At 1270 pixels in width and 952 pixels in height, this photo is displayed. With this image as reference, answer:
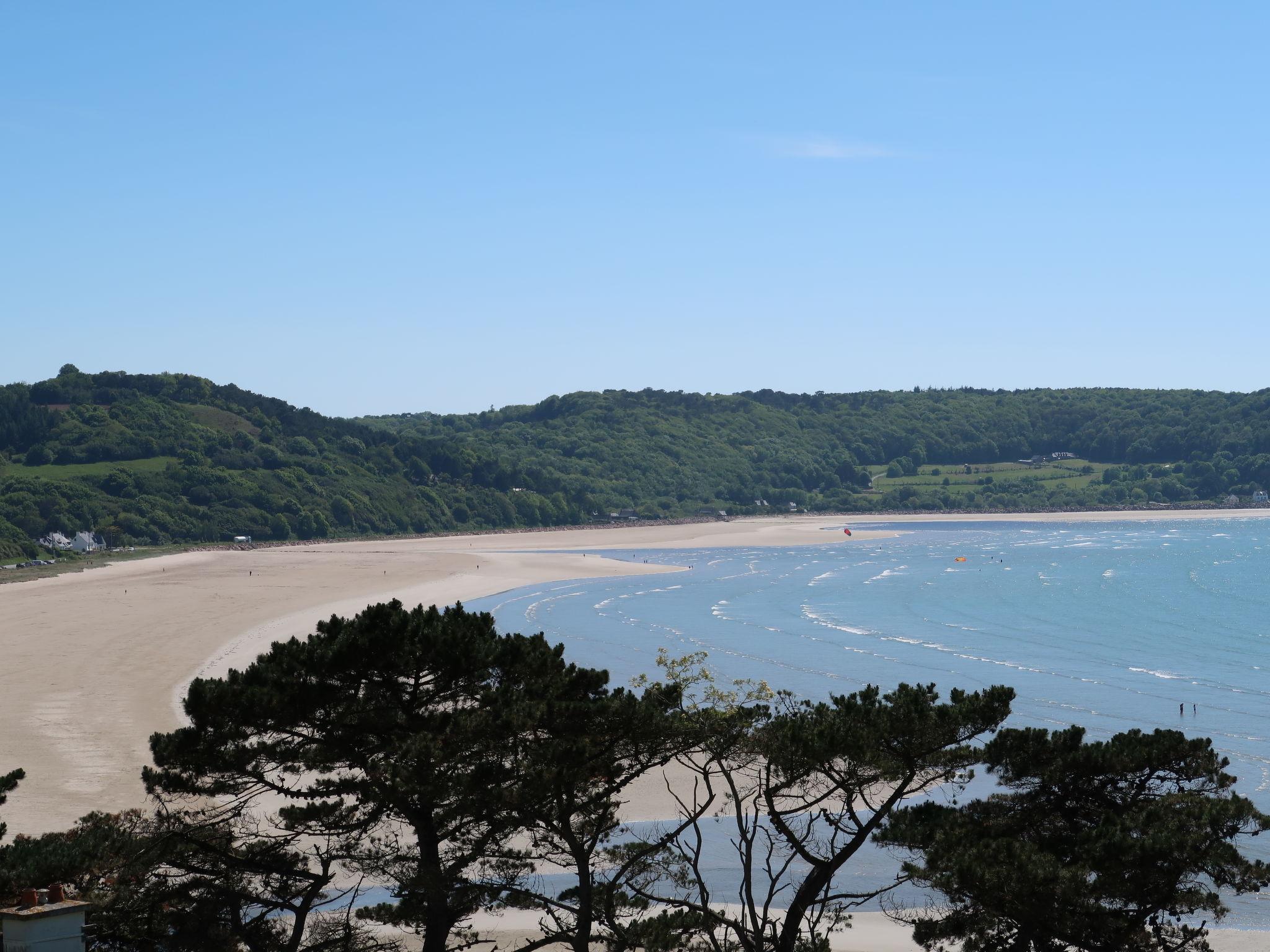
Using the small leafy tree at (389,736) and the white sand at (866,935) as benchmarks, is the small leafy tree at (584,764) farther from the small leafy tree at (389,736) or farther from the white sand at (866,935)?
the white sand at (866,935)

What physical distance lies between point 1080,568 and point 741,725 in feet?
242

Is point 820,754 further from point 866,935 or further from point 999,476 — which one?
point 999,476

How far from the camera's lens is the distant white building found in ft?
312

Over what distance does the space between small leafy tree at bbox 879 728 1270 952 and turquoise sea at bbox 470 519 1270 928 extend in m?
7.70

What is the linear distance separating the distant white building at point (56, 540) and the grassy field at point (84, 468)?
13.6 metres

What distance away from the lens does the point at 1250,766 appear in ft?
84.3

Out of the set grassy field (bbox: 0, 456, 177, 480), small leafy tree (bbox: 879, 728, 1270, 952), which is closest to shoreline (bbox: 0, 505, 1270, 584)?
grassy field (bbox: 0, 456, 177, 480)

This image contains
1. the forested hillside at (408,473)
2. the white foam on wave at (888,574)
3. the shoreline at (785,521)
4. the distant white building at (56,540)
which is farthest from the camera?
the forested hillside at (408,473)

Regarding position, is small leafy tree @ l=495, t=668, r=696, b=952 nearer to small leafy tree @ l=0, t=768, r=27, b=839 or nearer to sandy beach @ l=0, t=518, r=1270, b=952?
small leafy tree @ l=0, t=768, r=27, b=839

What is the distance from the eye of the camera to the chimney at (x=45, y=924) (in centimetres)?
929

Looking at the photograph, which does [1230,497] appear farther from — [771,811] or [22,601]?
[771,811]

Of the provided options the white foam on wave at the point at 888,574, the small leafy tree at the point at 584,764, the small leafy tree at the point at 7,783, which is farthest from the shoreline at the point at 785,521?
the small leafy tree at the point at 584,764

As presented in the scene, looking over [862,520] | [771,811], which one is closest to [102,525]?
[862,520]

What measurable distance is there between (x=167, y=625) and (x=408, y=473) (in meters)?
99.3
